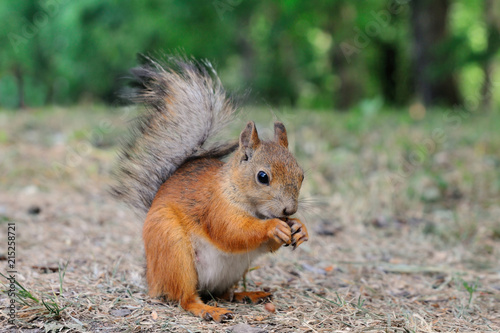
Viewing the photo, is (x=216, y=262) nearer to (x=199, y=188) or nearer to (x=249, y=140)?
(x=199, y=188)

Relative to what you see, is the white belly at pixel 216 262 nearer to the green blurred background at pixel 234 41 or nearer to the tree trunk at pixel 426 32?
the green blurred background at pixel 234 41

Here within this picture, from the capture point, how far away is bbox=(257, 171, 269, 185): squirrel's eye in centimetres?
165

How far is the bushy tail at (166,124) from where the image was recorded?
1.90 meters

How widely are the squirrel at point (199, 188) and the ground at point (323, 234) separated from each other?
0.13 m

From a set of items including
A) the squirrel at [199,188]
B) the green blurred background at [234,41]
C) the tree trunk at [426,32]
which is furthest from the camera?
the tree trunk at [426,32]

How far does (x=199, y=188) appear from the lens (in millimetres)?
1770

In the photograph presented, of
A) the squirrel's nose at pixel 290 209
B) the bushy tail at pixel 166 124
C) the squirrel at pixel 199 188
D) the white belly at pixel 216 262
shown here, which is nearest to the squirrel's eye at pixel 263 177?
the squirrel at pixel 199 188

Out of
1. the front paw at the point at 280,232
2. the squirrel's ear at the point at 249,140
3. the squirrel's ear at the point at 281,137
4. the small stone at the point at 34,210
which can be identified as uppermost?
the squirrel's ear at the point at 281,137

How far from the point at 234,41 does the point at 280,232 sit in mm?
7096

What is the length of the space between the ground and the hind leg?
0.16ft

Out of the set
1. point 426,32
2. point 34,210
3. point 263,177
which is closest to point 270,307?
point 263,177

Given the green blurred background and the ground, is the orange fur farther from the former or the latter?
the green blurred background

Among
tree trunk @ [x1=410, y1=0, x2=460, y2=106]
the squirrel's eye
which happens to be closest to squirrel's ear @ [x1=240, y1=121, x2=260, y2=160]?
the squirrel's eye

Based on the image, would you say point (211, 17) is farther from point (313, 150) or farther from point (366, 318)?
point (366, 318)
